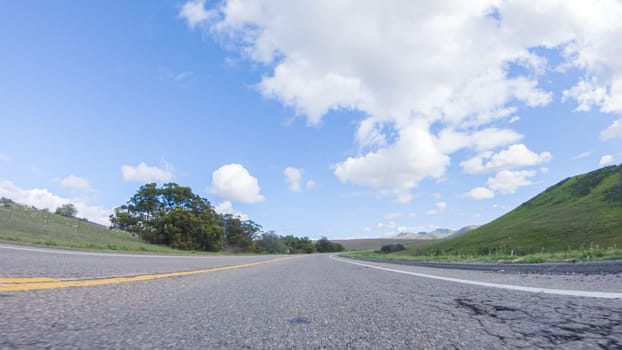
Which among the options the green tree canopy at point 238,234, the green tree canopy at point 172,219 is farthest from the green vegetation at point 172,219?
the green tree canopy at point 238,234

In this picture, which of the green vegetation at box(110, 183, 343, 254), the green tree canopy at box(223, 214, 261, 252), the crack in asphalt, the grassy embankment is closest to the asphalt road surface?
the crack in asphalt

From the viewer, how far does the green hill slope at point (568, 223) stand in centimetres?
2844

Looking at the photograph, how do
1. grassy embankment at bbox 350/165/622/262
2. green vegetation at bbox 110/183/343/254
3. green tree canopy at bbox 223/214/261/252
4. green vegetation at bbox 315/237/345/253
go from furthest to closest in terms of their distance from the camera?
1. green vegetation at bbox 315/237/345/253
2. green tree canopy at bbox 223/214/261/252
3. green vegetation at bbox 110/183/343/254
4. grassy embankment at bbox 350/165/622/262

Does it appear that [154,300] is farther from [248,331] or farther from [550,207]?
[550,207]

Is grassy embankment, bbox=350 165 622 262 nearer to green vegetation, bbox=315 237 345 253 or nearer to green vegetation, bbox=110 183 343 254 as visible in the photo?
green vegetation, bbox=110 183 343 254

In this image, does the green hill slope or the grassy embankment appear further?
the green hill slope

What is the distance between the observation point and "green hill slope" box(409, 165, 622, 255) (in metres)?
28.4

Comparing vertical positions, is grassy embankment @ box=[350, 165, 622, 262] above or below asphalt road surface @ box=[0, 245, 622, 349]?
above

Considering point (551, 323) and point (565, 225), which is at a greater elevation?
point (565, 225)

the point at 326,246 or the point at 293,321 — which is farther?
the point at 326,246

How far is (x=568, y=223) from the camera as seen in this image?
33.9 m

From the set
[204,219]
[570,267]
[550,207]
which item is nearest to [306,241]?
[204,219]

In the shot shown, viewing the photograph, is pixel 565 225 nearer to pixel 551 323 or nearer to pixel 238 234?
pixel 551 323

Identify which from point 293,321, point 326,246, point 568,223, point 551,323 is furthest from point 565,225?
point 326,246
